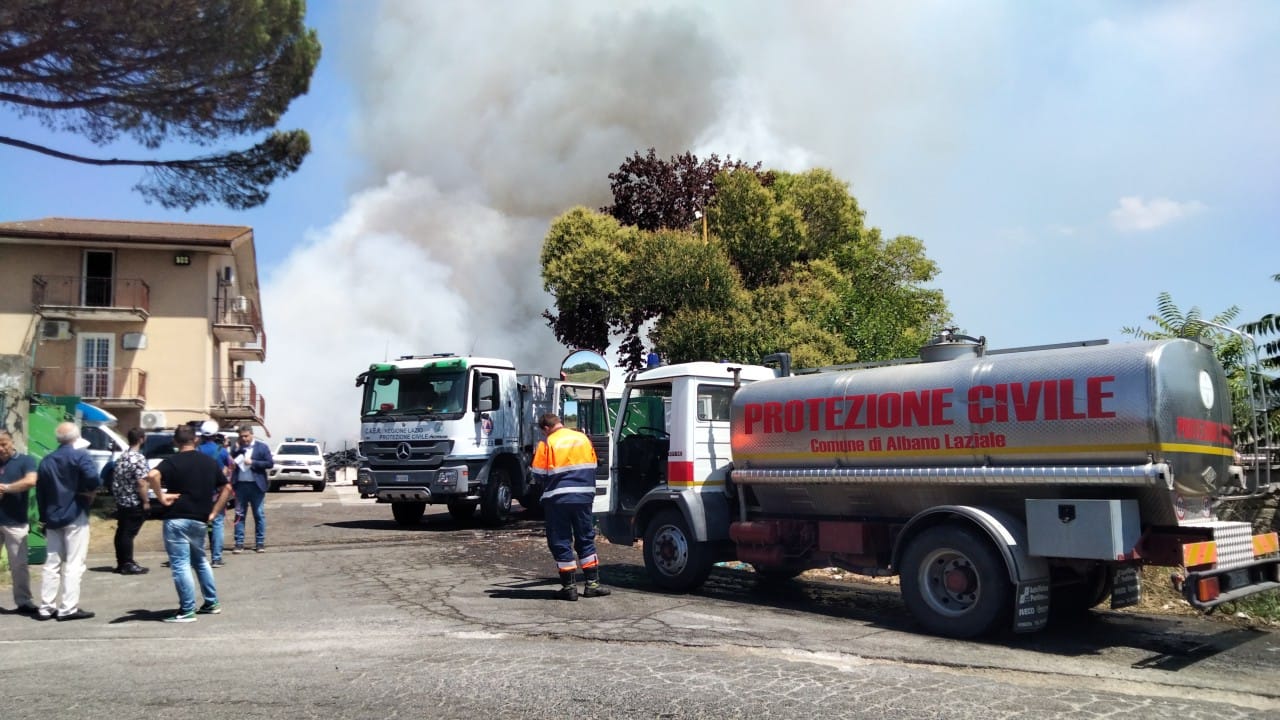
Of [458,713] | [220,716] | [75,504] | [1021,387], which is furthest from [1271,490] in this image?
[75,504]

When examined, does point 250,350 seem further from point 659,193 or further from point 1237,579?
point 1237,579

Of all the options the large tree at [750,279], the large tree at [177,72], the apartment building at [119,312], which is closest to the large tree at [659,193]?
the large tree at [750,279]

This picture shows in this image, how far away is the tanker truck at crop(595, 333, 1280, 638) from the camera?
682 cm

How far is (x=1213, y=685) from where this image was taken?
234 inches

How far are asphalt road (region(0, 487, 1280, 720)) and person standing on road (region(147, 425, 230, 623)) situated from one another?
40 centimetres

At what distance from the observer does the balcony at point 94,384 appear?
32.4 meters

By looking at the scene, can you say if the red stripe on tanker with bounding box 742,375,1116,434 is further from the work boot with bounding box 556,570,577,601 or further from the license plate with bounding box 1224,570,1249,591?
the work boot with bounding box 556,570,577,601

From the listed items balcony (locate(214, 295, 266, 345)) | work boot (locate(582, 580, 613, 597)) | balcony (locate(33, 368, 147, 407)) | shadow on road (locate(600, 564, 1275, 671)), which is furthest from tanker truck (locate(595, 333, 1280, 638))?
balcony (locate(214, 295, 266, 345))

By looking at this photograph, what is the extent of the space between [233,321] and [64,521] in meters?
29.8

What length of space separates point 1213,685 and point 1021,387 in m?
2.30

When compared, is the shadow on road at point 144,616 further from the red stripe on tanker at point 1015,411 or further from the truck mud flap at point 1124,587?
the truck mud flap at point 1124,587

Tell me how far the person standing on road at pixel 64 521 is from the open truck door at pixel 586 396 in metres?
6.77

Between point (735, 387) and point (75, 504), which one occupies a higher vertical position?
point (735, 387)

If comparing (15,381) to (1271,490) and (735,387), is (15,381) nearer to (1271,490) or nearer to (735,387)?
(735,387)
